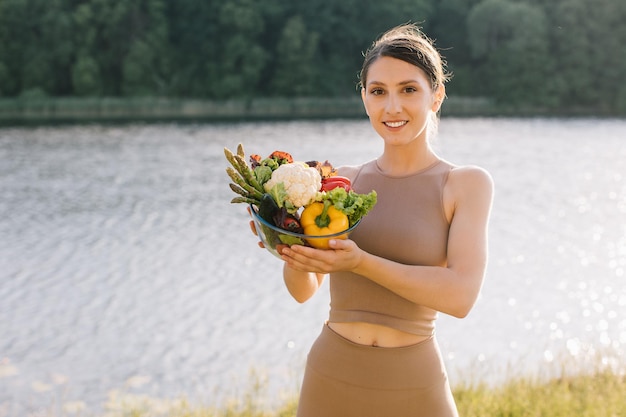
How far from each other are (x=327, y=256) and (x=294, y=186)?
0.21 m

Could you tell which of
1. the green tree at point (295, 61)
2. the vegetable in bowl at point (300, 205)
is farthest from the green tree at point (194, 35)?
the vegetable in bowl at point (300, 205)

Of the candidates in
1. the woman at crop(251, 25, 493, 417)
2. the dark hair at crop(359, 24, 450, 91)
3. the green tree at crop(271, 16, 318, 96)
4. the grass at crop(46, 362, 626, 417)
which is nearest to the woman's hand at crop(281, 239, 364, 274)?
the woman at crop(251, 25, 493, 417)

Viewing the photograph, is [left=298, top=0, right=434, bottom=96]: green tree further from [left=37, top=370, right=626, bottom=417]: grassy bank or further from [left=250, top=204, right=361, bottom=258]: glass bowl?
[left=250, top=204, right=361, bottom=258]: glass bowl

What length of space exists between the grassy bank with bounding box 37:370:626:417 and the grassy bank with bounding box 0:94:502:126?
3480 centimetres

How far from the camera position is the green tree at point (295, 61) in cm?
5516

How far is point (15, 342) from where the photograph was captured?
32.4 ft

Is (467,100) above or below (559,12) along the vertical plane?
below

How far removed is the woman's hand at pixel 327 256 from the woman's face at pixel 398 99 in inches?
16.9

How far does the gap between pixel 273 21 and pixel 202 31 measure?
6.18 m

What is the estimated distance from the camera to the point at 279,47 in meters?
56.5

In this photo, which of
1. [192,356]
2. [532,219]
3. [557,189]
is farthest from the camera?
[557,189]

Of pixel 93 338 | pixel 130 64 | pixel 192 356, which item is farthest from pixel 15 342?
pixel 130 64

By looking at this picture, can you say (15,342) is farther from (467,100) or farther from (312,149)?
(467,100)

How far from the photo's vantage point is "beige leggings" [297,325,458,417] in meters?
1.93
